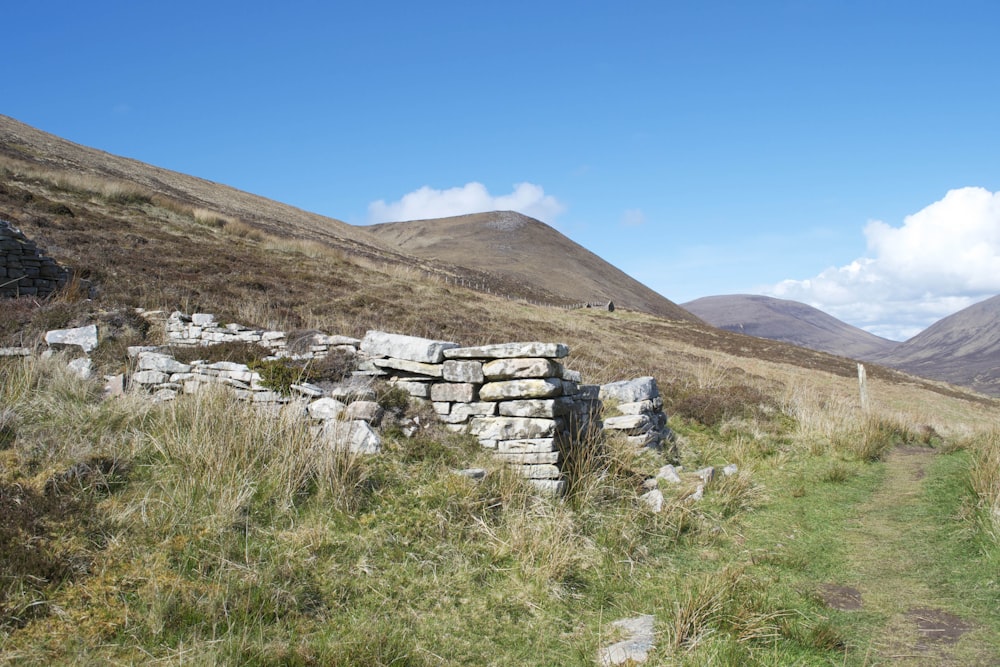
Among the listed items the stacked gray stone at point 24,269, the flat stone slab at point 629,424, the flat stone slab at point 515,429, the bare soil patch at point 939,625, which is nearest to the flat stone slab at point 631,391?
the flat stone slab at point 629,424

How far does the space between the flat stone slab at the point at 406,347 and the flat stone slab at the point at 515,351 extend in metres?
0.25

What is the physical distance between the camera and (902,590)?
5020 millimetres

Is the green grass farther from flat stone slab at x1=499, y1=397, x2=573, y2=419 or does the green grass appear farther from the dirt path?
flat stone slab at x1=499, y1=397, x2=573, y2=419

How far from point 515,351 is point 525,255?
8002cm

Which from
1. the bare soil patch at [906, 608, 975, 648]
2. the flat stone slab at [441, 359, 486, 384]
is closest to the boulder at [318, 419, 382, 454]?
the flat stone slab at [441, 359, 486, 384]

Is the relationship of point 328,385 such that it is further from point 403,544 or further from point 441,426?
point 403,544

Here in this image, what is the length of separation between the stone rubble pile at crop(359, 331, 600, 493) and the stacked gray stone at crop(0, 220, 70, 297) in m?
8.85

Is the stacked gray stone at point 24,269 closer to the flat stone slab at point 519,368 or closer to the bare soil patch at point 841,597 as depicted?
the flat stone slab at point 519,368

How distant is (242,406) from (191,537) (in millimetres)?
2518

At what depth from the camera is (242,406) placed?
663cm

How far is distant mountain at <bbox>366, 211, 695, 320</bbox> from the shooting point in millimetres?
73400

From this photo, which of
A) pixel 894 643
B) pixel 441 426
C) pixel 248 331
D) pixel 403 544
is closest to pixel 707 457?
pixel 441 426

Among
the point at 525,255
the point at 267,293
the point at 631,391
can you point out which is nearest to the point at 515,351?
the point at 631,391

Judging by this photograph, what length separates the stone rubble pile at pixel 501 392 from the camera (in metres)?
6.95
